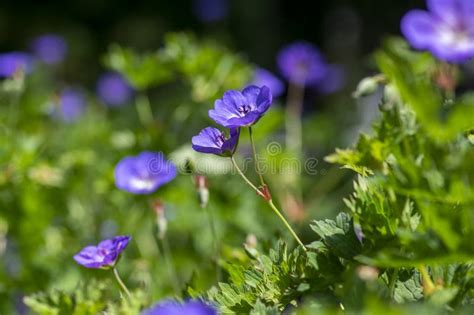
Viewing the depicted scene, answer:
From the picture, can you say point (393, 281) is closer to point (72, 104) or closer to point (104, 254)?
point (104, 254)

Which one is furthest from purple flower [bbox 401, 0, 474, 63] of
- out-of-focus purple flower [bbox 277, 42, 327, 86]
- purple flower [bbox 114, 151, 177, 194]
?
out-of-focus purple flower [bbox 277, 42, 327, 86]

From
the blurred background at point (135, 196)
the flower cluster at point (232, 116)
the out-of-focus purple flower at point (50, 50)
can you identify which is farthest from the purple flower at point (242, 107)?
the out-of-focus purple flower at point (50, 50)

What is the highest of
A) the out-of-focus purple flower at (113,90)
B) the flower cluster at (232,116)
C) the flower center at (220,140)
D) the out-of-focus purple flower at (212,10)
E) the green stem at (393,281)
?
the flower cluster at (232,116)

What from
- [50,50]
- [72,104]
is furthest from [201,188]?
[50,50]

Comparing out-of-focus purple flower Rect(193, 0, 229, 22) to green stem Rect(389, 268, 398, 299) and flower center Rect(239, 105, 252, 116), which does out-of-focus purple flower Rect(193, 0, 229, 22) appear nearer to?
flower center Rect(239, 105, 252, 116)

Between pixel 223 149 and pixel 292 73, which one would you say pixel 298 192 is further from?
pixel 223 149

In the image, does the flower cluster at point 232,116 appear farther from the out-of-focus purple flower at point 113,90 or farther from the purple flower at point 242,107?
the out-of-focus purple flower at point 113,90
